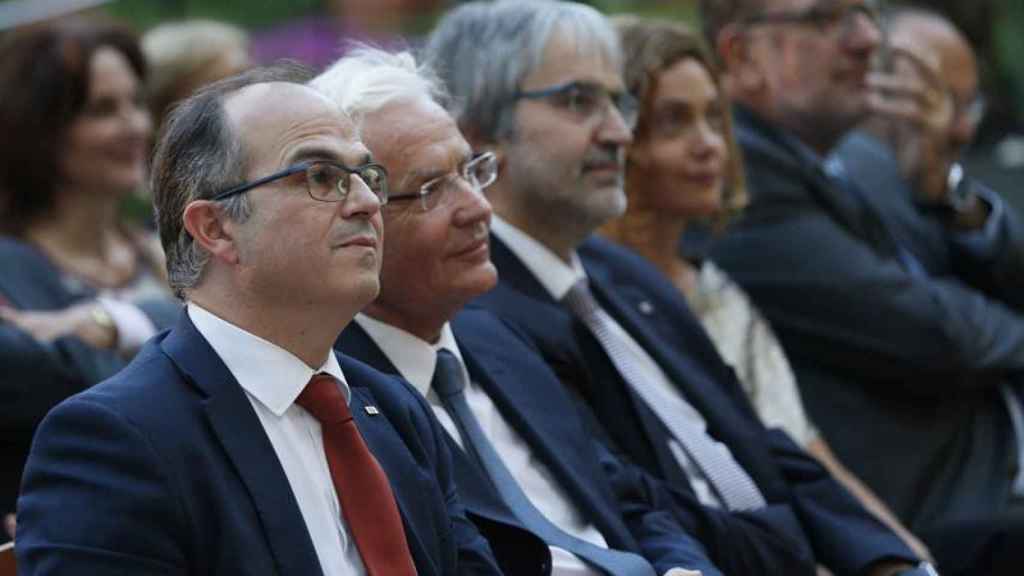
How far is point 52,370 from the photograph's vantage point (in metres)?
3.72

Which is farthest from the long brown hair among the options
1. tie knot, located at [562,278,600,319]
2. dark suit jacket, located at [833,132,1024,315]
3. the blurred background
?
the blurred background

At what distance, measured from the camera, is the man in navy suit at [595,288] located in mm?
3703

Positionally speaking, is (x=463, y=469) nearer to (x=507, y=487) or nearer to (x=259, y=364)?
(x=507, y=487)

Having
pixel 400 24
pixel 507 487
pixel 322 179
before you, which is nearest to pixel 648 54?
pixel 507 487

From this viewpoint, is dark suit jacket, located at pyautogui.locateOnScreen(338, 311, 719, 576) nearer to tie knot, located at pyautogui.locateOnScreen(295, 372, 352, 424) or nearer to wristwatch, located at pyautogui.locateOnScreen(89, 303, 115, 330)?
tie knot, located at pyautogui.locateOnScreen(295, 372, 352, 424)

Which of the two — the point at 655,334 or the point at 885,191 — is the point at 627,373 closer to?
the point at 655,334

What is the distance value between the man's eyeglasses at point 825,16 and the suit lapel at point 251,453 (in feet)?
10.6

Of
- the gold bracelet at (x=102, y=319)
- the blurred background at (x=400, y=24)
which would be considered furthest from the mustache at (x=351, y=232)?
the blurred background at (x=400, y=24)

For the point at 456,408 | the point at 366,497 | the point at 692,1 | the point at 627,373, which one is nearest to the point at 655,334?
the point at 627,373

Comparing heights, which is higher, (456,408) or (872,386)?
(456,408)

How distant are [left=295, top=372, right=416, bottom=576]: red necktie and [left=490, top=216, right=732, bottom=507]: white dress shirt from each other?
1.23 metres

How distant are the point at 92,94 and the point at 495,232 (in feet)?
5.94

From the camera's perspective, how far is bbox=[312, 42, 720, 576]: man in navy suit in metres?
3.08

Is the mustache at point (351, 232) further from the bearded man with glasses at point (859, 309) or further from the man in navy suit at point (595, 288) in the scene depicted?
the bearded man with glasses at point (859, 309)
